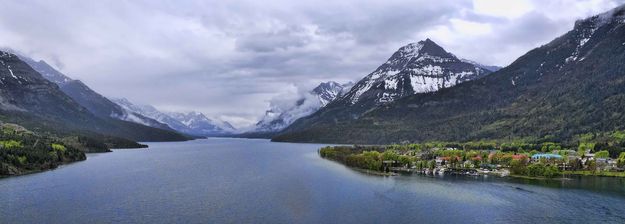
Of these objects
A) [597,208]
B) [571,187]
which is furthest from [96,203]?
[571,187]

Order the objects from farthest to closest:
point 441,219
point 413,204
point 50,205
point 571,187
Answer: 1. point 571,187
2. point 413,204
3. point 50,205
4. point 441,219

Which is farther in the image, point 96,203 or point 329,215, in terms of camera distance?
point 96,203

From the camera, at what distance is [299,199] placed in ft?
425

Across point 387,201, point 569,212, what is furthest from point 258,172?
point 569,212

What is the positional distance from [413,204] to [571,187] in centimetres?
6112

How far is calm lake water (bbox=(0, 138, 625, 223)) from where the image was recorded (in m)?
106

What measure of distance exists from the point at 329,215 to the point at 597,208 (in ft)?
203

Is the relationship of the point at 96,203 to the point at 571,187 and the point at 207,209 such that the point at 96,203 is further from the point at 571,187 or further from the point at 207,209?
the point at 571,187

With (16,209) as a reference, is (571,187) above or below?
above

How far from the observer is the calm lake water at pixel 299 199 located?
10606 centimetres

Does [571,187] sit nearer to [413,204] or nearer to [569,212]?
[569,212]

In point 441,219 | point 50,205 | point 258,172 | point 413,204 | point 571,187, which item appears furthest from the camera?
point 258,172

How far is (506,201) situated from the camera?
128625mm

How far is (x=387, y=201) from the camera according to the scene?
419 ft
